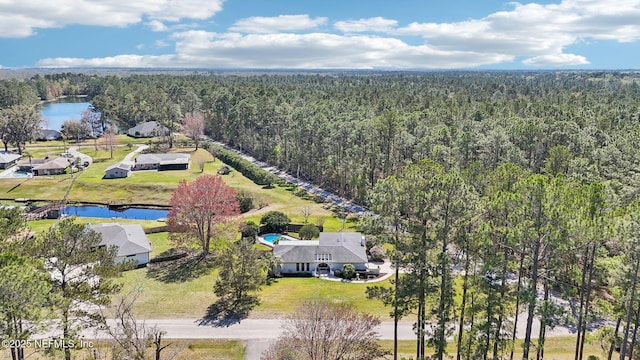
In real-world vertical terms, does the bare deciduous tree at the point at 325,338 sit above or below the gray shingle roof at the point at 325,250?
above

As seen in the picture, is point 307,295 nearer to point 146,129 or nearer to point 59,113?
point 146,129

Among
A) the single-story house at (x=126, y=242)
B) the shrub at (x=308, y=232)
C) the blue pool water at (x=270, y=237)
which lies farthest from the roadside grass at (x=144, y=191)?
the single-story house at (x=126, y=242)

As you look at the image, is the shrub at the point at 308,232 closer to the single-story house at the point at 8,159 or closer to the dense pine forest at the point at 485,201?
the dense pine forest at the point at 485,201

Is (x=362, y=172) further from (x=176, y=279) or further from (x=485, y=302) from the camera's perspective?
(x=485, y=302)

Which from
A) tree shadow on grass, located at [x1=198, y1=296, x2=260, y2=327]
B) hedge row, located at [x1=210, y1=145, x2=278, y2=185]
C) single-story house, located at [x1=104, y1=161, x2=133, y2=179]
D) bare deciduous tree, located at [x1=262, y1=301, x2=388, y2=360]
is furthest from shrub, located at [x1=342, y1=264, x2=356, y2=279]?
single-story house, located at [x1=104, y1=161, x2=133, y2=179]

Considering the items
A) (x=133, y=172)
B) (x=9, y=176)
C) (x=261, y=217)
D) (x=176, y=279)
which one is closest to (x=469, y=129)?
(x=261, y=217)

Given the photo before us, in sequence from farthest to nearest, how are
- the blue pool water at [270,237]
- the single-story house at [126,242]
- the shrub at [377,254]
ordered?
the blue pool water at [270,237]
the shrub at [377,254]
the single-story house at [126,242]

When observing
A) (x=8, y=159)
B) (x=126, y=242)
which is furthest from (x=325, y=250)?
(x=8, y=159)
